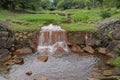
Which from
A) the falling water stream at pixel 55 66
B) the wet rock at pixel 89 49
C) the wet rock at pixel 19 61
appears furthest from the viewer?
the wet rock at pixel 89 49

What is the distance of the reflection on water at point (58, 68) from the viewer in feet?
53.0

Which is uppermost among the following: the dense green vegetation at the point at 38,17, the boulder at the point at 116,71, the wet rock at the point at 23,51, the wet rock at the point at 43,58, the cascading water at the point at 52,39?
the dense green vegetation at the point at 38,17

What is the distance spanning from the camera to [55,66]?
18266mm

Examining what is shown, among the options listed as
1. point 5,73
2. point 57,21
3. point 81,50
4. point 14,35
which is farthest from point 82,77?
point 57,21

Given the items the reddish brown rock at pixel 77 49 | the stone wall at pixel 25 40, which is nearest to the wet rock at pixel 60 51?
the reddish brown rock at pixel 77 49

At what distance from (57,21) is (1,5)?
1088cm

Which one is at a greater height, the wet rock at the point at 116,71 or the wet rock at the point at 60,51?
the wet rock at the point at 60,51

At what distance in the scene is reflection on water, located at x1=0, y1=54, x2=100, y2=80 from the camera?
16.2 m

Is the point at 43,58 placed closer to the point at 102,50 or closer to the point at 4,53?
the point at 4,53

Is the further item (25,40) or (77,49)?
(25,40)

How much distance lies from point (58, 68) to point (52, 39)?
5.97 metres

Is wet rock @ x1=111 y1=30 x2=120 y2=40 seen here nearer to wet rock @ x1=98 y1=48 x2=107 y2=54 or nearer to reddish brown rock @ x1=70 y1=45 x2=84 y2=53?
wet rock @ x1=98 y1=48 x2=107 y2=54

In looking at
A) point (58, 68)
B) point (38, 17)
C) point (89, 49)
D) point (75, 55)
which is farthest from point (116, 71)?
point (38, 17)

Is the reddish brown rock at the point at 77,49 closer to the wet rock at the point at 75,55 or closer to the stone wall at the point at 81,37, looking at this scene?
the stone wall at the point at 81,37
